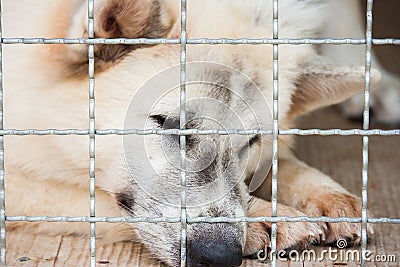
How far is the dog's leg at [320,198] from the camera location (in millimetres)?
2389

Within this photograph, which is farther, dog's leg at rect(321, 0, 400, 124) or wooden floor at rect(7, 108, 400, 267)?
dog's leg at rect(321, 0, 400, 124)

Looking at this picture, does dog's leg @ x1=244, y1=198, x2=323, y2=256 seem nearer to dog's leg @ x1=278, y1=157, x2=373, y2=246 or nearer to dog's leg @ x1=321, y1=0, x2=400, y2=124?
dog's leg @ x1=278, y1=157, x2=373, y2=246

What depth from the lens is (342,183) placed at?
303 centimetres

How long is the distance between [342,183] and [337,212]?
0.59 meters

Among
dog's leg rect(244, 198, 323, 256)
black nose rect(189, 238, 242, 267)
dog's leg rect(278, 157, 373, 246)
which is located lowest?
black nose rect(189, 238, 242, 267)

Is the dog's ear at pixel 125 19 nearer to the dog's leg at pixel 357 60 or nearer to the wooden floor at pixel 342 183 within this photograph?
the wooden floor at pixel 342 183

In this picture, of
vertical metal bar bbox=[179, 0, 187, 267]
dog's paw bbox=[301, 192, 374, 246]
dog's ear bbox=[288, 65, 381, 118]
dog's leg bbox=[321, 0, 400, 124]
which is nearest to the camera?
vertical metal bar bbox=[179, 0, 187, 267]

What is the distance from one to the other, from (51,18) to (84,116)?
32 centimetres

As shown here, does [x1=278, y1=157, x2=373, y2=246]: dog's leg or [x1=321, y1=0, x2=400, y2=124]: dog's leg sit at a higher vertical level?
[x1=321, y1=0, x2=400, y2=124]: dog's leg

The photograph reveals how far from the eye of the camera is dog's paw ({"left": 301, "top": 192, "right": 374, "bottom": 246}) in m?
2.38

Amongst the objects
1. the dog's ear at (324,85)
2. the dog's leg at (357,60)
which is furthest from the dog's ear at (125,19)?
the dog's leg at (357,60)

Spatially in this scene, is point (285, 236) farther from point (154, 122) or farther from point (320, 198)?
point (154, 122)

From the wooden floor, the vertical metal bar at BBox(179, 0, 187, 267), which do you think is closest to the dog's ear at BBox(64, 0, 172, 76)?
the vertical metal bar at BBox(179, 0, 187, 267)

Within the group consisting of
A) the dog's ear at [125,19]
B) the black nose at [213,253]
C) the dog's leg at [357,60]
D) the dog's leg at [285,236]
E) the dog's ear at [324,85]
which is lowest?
the black nose at [213,253]
